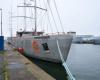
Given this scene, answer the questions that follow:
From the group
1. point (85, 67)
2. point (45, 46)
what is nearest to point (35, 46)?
point (45, 46)

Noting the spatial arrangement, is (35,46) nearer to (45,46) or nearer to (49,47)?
(45,46)

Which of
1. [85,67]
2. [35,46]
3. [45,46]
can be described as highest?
[45,46]

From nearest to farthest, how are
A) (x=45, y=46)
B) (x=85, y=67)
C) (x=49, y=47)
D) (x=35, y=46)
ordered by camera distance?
(x=85, y=67) < (x=49, y=47) < (x=45, y=46) < (x=35, y=46)

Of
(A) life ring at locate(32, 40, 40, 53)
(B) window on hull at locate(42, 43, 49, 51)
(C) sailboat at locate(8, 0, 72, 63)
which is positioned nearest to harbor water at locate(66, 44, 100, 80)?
(C) sailboat at locate(8, 0, 72, 63)

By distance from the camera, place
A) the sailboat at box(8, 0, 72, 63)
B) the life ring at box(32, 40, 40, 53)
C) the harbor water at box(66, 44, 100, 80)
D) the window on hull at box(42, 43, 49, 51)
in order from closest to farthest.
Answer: the harbor water at box(66, 44, 100, 80), the sailboat at box(8, 0, 72, 63), the window on hull at box(42, 43, 49, 51), the life ring at box(32, 40, 40, 53)

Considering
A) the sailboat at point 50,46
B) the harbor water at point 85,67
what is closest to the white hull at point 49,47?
the sailboat at point 50,46

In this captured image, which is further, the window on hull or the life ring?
the life ring

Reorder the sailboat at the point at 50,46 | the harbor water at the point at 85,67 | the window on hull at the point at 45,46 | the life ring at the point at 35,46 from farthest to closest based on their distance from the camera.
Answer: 1. the life ring at the point at 35,46
2. the window on hull at the point at 45,46
3. the sailboat at the point at 50,46
4. the harbor water at the point at 85,67

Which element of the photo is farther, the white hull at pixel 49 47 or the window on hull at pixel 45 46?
the window on hull at pixel 45 46

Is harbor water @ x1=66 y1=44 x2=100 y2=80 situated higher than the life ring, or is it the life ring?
the life ring

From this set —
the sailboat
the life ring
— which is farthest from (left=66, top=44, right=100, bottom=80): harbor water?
the life ring

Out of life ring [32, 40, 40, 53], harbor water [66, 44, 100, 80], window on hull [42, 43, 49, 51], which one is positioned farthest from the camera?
life ring [32, 40, 40, 53]

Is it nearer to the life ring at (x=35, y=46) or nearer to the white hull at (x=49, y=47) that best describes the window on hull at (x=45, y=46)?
the white hull at (x=49, y=47)

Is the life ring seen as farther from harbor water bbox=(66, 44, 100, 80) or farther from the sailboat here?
harbor water bbox=(66, 44, 100, 80)
